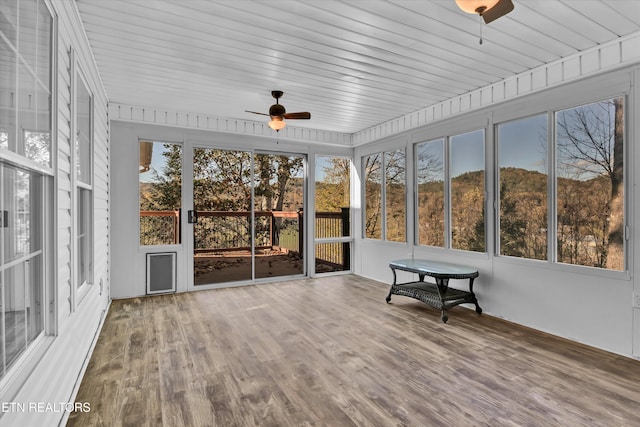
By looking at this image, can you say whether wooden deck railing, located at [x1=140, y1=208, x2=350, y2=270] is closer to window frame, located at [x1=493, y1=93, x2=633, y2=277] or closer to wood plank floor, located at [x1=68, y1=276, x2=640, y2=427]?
wood plank floor, located at [x1=68, y1=276, x2=640, y2=427]

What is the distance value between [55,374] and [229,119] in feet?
14.9

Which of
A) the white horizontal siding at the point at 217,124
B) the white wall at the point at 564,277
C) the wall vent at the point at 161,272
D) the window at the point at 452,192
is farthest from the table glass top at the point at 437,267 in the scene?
the wall vent at the point at 161,272

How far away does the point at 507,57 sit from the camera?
3.39 metres

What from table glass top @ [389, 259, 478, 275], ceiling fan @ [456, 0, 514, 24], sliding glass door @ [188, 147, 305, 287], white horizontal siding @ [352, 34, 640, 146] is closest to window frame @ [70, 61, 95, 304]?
sliding glass door @ [188, 147, 305, 287]

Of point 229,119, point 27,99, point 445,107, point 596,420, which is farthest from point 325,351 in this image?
point 229,119

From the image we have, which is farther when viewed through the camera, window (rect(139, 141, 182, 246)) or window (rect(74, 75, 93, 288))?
window (rect(139, 141, 182, 246))

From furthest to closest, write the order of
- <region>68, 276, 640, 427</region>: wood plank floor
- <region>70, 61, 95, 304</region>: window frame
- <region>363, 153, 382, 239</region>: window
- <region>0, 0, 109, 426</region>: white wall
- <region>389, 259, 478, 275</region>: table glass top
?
1. <region>363, 153, 382, 239</region>: window
2. <region>389, 259, 478, 275</region>: table glass top
3. <region>70, 61, 95, 304</region>: window frame
4. <region>68, 276, 640, 427</region>: wood plank floor
5. <region>0, 0, 109, 426</region>: white wall

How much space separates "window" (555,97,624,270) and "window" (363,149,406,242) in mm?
2378

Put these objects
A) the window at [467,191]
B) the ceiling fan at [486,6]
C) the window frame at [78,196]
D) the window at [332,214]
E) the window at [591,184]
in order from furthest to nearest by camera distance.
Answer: the window at [332,214] → the window at [467,191] → the window at [591,184] → the window frame at [78,196] → the ceiling fan at [486,6]

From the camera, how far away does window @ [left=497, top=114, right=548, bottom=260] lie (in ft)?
12.3

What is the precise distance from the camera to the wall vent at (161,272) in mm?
5207

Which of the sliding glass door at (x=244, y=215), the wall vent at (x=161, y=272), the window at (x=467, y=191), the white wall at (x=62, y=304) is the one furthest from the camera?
the sliding glass door at (x=244, y=215)

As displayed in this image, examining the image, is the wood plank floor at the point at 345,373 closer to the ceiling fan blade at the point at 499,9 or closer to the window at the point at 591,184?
the window at the point at 591,184

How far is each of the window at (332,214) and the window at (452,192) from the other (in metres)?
1.82
